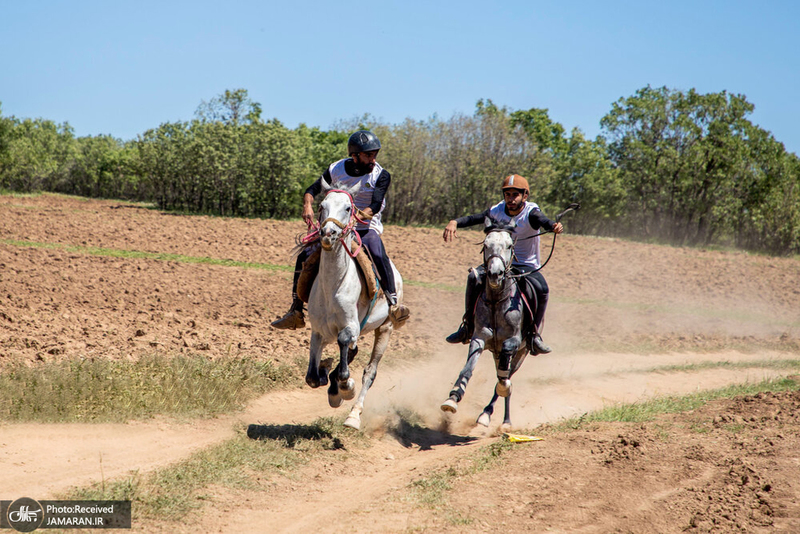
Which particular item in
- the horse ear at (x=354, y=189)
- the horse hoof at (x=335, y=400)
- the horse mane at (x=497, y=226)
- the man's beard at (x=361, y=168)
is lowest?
the horse hoof at (x=335, y=400)

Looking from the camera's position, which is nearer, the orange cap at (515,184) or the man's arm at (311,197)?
the man's arm at (311,197)

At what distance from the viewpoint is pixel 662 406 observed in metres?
10.8

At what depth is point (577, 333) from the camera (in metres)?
18.3

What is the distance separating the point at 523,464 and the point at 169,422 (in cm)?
429

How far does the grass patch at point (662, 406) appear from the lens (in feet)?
31.6

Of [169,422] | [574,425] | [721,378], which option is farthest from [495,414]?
[721,378]

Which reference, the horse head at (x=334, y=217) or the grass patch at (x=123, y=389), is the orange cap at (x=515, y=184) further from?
the grass patch at (x=123, y=389)

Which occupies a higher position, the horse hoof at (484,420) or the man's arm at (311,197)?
the man's arm at (311,197)

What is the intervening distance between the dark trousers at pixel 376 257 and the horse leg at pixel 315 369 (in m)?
0.67

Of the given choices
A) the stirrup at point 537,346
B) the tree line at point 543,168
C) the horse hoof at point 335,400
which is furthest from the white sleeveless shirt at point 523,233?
→ the tree line at point 543,168

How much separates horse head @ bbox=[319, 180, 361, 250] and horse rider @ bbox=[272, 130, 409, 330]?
1.94 ft

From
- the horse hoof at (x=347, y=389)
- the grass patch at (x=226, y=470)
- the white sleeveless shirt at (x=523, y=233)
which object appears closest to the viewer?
the grass patch at (x=226, y=470)

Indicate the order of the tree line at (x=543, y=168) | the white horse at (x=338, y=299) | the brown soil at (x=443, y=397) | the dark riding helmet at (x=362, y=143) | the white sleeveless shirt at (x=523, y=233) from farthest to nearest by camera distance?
the tree line at (x=543, y=168) → the white sleeveless shirt at (x=523, y=233) → the dark riding helmet at (x=362, y=143) → the white horse at (x=338, y=299) → the brown soil at (x=443, y=397)

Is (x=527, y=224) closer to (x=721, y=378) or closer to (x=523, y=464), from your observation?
(x=523, y=464)
